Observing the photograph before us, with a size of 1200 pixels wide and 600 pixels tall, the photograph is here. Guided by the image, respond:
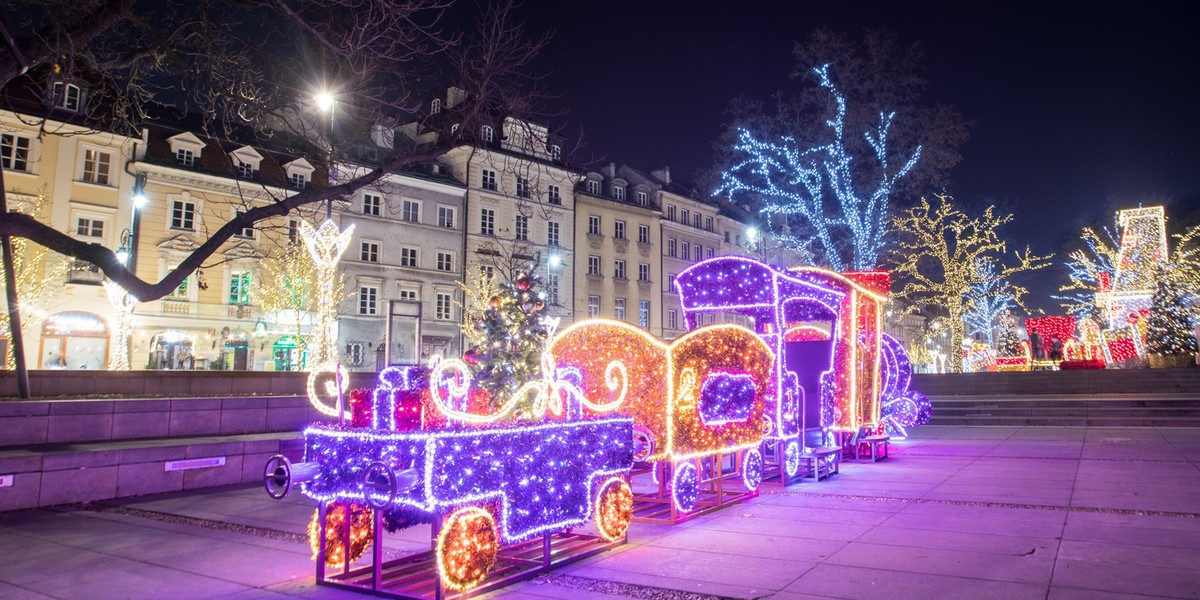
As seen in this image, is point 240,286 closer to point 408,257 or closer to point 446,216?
point 408,257

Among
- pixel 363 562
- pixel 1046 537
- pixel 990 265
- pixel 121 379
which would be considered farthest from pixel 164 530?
pixel 990 265

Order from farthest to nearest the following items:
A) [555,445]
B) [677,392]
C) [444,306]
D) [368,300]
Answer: [444,306], [368,300], [677,392], [555,445]

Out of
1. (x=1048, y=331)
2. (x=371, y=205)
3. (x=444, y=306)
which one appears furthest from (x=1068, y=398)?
(x=371, y=205)

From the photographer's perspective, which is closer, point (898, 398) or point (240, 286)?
point (898, 398)

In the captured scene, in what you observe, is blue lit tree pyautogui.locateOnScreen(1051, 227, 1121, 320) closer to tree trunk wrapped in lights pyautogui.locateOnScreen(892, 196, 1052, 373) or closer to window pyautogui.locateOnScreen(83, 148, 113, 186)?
tree trunk wrapped in lights pyautogui.locateOnScreen(892, 196, 1052, 373)

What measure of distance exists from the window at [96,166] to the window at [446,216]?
1543cm

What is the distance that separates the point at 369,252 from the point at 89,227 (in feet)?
39.2

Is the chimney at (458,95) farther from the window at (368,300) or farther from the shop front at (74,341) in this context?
the window at (368,300)

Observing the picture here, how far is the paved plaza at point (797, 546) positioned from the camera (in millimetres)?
5574

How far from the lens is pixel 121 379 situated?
1441 cm

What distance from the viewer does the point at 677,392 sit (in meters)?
8.29

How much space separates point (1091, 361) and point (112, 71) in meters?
33.0

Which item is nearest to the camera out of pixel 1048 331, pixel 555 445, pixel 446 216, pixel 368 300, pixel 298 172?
pixel 555 445

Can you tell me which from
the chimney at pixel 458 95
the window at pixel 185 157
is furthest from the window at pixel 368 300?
the chimney at pixel 458 95
